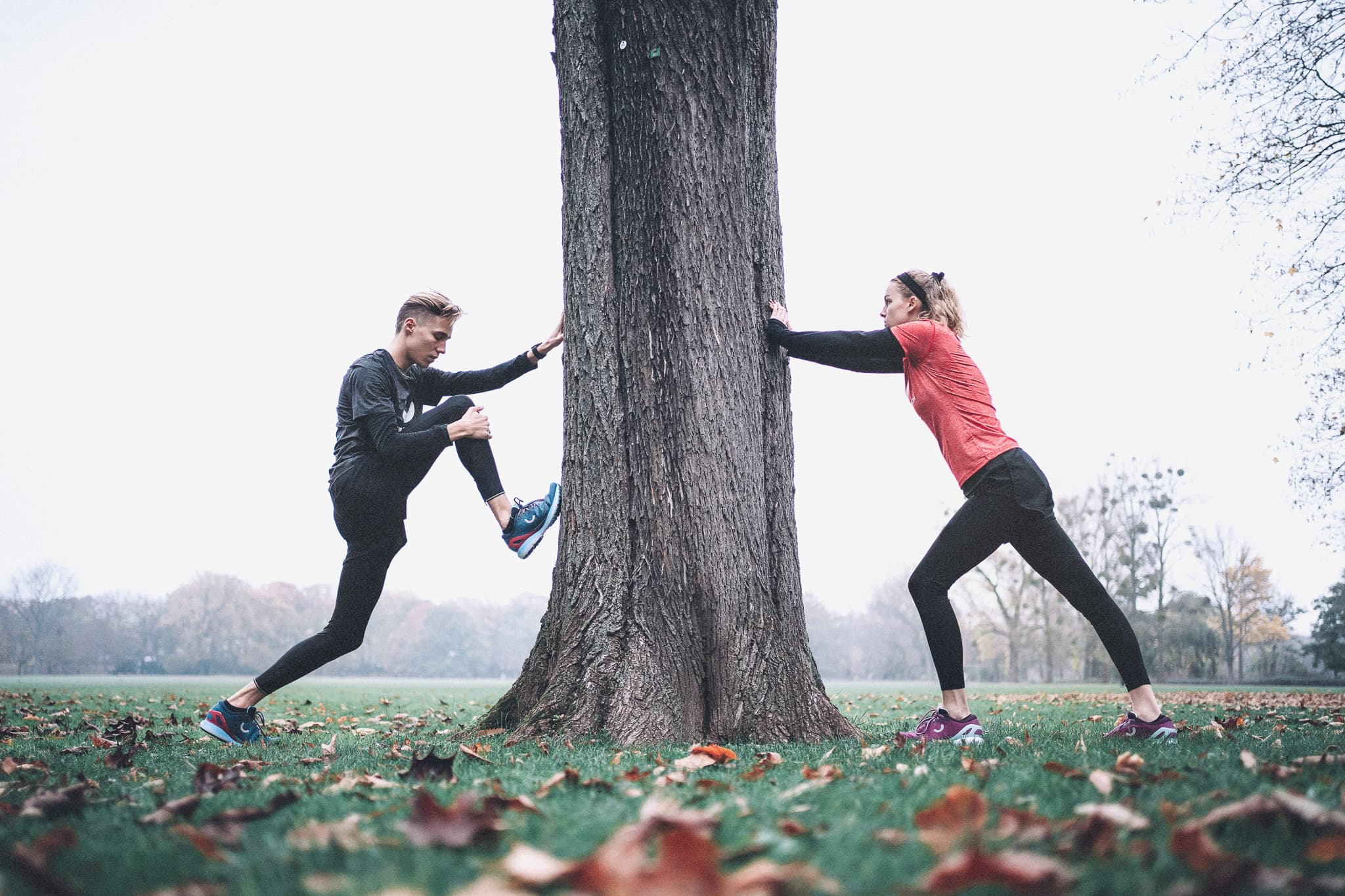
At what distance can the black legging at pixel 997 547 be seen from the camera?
3.67 meters

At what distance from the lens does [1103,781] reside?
6.81ft

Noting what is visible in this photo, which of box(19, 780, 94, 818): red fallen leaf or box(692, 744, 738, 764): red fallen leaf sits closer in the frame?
box(19, 780, 94, 818): red fallen leaf

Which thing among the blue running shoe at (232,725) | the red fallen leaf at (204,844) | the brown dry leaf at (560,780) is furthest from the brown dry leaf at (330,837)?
the blue running shoe at (232,725)

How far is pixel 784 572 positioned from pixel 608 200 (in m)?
2.09

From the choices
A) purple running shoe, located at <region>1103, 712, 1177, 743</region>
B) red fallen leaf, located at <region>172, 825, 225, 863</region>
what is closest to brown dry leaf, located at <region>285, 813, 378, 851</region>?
red fallen leaf, located at <region>172, 825, 225, 863</region>

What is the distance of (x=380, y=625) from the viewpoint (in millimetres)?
100500

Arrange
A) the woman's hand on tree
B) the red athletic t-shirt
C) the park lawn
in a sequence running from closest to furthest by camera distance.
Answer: the park lawn
the red athletic t-shirt
the woman's hand on tree

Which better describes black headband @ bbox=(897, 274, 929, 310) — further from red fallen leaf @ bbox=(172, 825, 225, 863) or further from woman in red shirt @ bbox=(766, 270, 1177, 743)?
red fallen leaf @ bbox=(172, 825, 225, 863)

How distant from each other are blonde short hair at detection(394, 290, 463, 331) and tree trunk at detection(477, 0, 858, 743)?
67 centimetres

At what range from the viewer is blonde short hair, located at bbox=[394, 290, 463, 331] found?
165 inches

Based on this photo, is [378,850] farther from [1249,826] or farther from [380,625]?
[380,625]

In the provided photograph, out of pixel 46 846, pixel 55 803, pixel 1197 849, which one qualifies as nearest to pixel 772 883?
pixel 1197 849

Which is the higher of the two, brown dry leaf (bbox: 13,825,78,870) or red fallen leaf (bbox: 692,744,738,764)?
brown dry leaf (bbox: 13,825,78,870)

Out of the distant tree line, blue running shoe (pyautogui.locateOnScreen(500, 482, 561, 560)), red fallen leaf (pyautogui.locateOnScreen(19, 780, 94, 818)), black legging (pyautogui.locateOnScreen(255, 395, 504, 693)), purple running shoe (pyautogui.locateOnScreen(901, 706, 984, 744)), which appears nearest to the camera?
red fallen leaf (pyautogui.locateOnScreen(19, 780, 94, 818))
